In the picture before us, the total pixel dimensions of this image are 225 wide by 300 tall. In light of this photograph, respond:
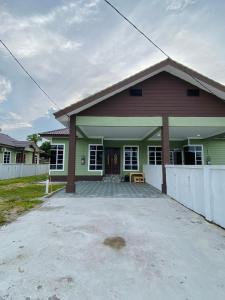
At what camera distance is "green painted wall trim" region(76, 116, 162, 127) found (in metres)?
8.45

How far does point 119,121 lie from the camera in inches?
334

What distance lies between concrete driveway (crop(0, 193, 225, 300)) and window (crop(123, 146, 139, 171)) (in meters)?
9.04

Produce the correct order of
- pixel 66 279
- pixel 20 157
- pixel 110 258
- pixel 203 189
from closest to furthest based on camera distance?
pixel 66 279 < pixel 110 258 < pixel 203 189 < pixel 20 157

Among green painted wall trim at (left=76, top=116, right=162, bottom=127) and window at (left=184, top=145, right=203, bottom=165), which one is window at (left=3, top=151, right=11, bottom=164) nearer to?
green painted wall trim at (left=76, top=116, right=162, bottom=127)

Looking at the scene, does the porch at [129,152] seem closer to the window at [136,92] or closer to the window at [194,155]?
the window at [194,155]

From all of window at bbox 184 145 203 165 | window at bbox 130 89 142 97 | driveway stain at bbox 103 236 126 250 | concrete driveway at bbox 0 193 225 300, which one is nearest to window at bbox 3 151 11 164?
window at bbox 130 89 142 97

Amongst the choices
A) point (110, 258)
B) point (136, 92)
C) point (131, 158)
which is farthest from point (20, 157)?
point (110, 258)

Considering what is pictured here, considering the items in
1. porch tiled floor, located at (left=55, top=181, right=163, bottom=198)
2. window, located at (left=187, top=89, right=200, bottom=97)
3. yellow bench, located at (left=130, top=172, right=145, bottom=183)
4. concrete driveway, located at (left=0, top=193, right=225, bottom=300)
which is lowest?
concrete driveway, located at (left=0, top=193, right=225, bottom=300)

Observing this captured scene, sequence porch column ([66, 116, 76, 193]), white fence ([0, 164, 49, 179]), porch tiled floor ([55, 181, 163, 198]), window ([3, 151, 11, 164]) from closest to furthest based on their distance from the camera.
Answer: porch tiled floor ([55, 181, 163, 198])
porch column ([66, 116, 76, 193])
white fence ([0, 164, 49, 179])
window ([3, 151, 11, 164])

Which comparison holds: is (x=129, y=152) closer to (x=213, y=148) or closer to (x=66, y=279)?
(x=213, y=148)

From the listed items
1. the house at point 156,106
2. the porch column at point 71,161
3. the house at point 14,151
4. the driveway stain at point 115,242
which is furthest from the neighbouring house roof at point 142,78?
the house at point 14,151

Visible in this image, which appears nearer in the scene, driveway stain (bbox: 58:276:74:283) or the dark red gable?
driveway stain (bbox: 58:276:74:283)

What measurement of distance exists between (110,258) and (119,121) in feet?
21.4

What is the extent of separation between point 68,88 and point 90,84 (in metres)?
1.60
